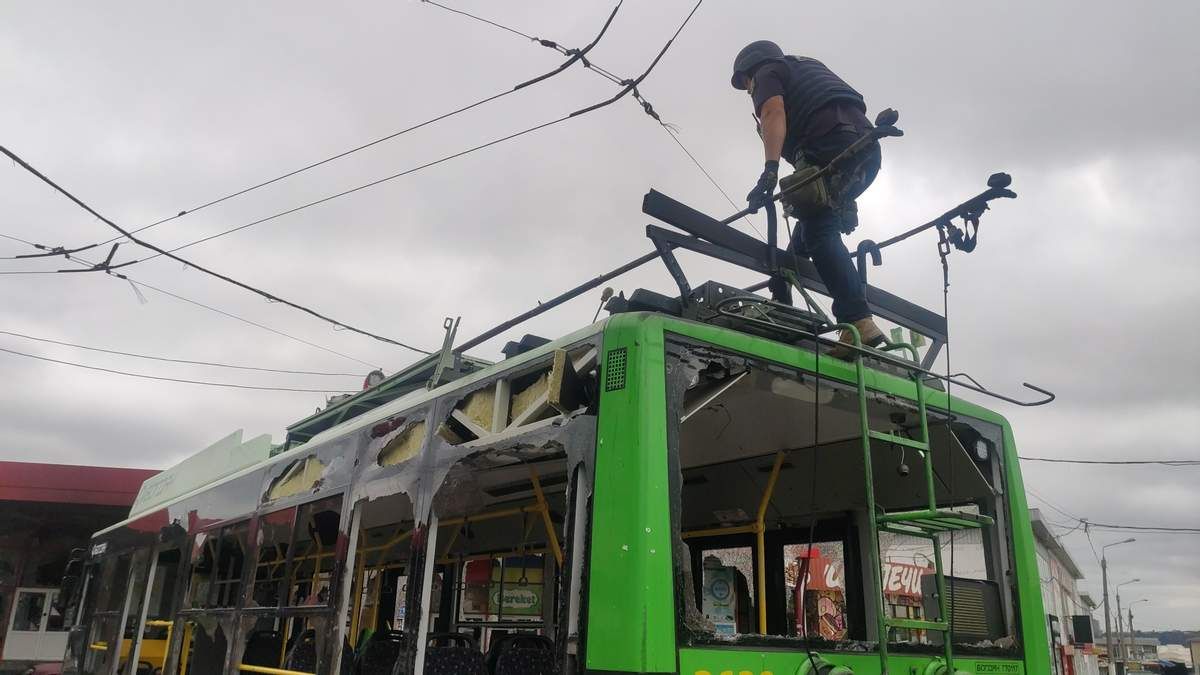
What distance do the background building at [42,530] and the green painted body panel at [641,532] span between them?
56.0ft

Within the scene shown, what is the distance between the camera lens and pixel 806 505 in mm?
5406

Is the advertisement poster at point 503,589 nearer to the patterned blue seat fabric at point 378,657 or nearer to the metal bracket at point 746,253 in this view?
the patterned blue seat fabric at point 378,657

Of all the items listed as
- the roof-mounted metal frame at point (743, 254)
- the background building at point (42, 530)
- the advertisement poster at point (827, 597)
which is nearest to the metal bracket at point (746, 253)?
the roof-mounted metal frame at point (743, 254)

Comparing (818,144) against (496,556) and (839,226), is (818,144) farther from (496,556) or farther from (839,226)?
(496,556)

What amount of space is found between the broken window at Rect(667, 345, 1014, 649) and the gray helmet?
1.66 meters

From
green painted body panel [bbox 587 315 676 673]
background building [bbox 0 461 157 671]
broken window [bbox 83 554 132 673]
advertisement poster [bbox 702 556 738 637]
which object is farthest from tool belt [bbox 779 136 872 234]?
background building [bbox 0 461 157 671]

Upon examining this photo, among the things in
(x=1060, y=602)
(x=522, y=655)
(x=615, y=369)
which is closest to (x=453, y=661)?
(x=522, y=655)

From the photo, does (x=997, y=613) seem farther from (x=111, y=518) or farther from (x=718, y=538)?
(x=111, y=518)

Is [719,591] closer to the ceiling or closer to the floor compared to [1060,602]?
closer to the floor

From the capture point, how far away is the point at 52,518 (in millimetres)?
18141

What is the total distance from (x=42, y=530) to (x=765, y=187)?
2030 cm

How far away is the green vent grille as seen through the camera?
9.88 feet

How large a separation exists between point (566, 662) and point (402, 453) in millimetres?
1665

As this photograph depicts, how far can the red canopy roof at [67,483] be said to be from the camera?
16531 millimetres
